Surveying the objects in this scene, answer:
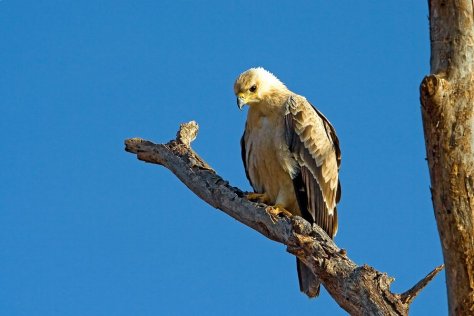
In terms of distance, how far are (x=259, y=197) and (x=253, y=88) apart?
1197 millimetres

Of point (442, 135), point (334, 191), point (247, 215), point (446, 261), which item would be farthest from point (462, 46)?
point (334, 191)

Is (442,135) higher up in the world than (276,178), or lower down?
lower down

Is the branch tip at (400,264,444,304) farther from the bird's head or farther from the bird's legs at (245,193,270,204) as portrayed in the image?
the bird's head

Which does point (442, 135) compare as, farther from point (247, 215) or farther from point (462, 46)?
point (247, 215)

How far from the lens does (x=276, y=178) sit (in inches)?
349

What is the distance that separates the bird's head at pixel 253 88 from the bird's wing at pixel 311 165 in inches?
12.2

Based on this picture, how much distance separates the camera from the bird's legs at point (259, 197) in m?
8.72

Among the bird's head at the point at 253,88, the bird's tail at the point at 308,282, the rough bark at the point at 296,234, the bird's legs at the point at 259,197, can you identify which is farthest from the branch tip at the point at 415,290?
the bird's head at the point at 253,88

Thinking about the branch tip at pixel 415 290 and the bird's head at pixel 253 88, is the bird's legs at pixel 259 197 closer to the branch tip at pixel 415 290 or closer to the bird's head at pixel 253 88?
the bird's head at pixel 253 88

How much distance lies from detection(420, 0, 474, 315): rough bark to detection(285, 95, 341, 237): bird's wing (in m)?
2.93

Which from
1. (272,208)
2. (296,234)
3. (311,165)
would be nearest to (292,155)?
(311,165)

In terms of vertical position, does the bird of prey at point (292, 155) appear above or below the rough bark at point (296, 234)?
above

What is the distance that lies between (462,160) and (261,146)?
11.2 feet

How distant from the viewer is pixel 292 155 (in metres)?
8.84
